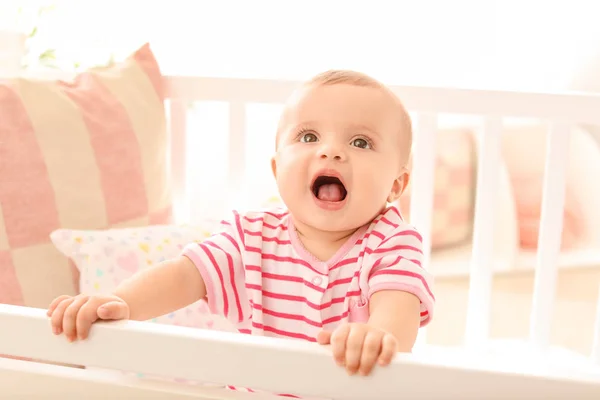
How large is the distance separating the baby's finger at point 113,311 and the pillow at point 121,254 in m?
0.42

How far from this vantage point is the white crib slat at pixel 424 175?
4.23 ft

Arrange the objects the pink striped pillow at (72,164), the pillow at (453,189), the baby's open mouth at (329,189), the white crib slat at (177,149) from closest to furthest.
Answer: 1. the baby's open mouth at (329,189)
2. the pink striped pillow at (72,164)
3. the white crib slat at (177,149)
4. the pillow at (453,189)

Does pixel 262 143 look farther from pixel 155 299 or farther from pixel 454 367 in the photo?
pixel 454 367

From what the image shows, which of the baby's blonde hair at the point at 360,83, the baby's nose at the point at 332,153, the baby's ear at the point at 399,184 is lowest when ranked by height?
the baby's ear at the point at 399,184

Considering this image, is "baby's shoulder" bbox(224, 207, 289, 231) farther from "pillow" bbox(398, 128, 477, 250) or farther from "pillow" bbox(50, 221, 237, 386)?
"pillow" bbox(398, 128, 477, 250)

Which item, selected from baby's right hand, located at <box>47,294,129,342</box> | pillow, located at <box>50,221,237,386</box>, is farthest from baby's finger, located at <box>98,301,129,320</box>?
pillow, located at <box>50,221,237,386</box>

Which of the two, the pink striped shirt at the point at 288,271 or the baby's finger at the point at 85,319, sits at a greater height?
the baby's finger at the point at 85,319

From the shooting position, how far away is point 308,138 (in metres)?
0.90

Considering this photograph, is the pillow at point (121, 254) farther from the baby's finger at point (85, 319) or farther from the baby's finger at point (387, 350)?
the baby's finger at point (387, 350)

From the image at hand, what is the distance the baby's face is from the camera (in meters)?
0.86

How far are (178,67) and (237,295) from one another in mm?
1292

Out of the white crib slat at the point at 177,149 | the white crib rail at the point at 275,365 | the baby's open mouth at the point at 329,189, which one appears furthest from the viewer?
the white crib slat at the point at 177,149

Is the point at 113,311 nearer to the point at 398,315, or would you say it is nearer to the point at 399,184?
the point at 398,315

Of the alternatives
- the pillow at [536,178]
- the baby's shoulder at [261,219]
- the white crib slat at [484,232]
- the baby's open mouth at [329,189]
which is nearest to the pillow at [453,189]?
the pillow at [536,178]
